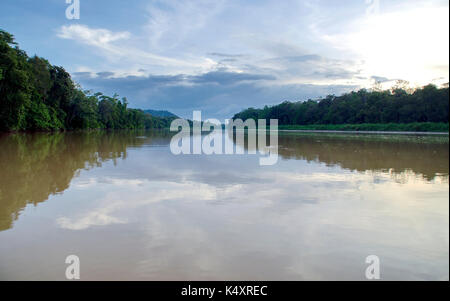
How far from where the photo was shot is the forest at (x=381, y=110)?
50219 millimetres

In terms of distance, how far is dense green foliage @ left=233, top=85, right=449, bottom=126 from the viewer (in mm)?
50531

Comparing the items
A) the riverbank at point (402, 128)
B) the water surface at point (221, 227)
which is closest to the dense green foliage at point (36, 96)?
the water surface at point (221, 227)

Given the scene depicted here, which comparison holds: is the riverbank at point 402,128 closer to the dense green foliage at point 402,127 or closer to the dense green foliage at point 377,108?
the dense green foliage at point 402,127

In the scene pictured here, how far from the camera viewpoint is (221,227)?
191 inches

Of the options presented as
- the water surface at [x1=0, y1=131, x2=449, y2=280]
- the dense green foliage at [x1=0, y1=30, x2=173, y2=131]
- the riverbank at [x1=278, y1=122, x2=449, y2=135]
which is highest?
the dense green foliage at [x1=0, y1=30, x2=173, y2=131]

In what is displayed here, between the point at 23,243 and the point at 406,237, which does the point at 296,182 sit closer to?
the point at 406,237

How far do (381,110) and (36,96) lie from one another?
61709 mm

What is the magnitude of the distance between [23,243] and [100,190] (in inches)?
125

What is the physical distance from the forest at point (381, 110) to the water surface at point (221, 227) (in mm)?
46013

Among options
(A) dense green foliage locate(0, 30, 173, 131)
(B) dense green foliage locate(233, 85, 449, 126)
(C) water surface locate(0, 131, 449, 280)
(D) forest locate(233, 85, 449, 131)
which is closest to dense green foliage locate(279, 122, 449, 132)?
(D) forest locate(233, 85, 449, 131)

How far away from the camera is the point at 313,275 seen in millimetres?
3418

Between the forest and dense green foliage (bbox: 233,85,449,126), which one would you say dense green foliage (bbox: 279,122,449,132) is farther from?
dense green foliage (bbox: 233,85,449,126)

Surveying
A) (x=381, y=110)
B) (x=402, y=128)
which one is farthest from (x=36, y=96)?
(x=381, y=110)
